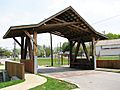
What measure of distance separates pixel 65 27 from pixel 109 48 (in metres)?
57.7

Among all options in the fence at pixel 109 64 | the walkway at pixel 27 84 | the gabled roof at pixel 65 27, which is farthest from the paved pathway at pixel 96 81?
the fence at pixel 109 64

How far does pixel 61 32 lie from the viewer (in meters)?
29.8

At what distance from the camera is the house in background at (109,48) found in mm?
77738

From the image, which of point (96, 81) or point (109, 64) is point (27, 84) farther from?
point (109, 64)

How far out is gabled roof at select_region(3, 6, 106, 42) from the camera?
904 inches

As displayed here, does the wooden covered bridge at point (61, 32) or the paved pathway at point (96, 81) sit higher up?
the wooden covered bridge at point (61, 32)

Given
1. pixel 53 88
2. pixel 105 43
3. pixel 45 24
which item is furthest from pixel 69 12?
pixel 105 43

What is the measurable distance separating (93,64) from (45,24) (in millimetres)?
7544

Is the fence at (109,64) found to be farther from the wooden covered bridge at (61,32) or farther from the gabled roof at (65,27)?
the gabled roof at (65,27)

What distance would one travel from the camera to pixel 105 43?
8588 cm

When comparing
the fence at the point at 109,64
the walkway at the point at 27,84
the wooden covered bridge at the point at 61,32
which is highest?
the wooden covered bridge at the point at 61,32

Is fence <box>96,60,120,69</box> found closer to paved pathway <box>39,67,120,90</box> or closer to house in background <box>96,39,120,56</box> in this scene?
paved pathway <box>39,67,120,90</box>

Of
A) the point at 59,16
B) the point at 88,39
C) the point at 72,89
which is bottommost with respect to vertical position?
the point at 72,89

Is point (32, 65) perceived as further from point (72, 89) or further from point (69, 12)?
point (72, 89)
